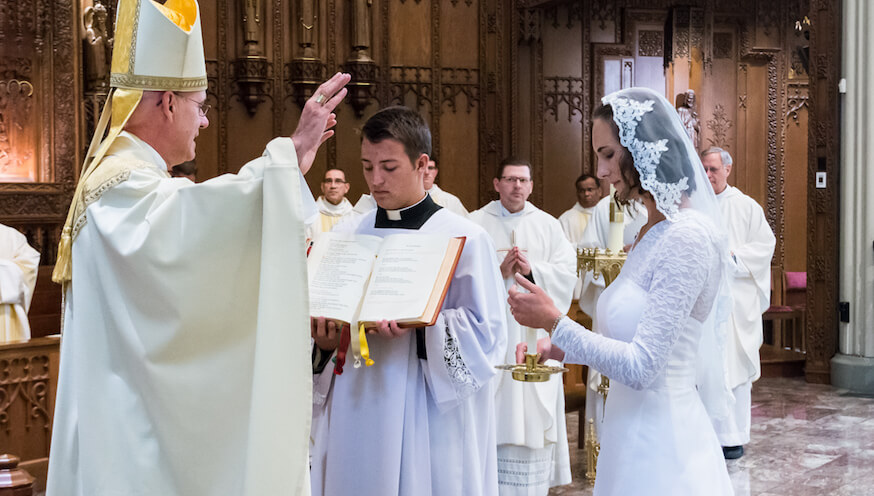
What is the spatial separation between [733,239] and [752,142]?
18.6 ft

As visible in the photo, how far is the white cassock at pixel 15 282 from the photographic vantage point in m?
7.55

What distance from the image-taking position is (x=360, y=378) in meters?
3.13

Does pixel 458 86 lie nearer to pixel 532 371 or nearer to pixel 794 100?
pixel 794 100

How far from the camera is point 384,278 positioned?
2979 millimetres

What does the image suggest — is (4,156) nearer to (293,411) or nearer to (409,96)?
(409,96)

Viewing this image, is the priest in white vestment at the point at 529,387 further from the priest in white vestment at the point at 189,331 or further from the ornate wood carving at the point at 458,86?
the ornate wood carving at the point at 458,86

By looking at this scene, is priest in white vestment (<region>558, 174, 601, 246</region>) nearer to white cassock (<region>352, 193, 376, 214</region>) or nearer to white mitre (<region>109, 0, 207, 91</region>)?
white cassock (<region>352, 193, 376, 214</region>)

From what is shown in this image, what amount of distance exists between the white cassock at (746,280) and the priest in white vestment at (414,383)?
4.12 m

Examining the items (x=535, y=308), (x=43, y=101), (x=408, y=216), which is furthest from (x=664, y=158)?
(x=43, y=101)

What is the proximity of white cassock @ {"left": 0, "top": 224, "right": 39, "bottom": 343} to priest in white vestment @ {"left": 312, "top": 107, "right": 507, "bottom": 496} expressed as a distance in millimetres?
5173

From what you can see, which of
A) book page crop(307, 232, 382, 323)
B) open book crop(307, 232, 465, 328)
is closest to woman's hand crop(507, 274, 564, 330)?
open book crop(307, 232, 465, 328)

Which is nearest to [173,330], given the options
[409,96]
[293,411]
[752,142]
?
[293,411]

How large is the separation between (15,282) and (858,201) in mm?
7226

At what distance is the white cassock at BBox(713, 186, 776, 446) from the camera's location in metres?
6.92
